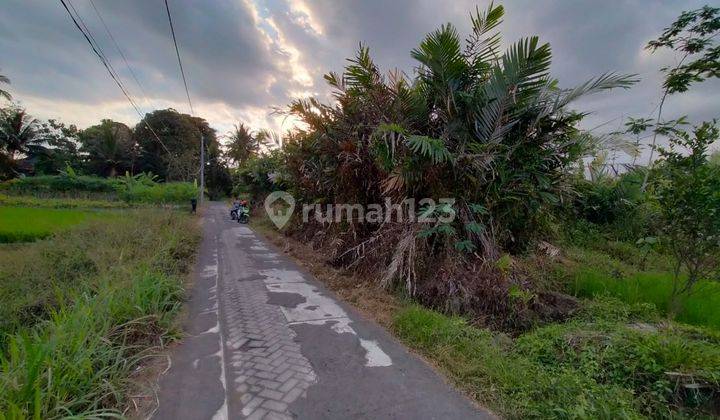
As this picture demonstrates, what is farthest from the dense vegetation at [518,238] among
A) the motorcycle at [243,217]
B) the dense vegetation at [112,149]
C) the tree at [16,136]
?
the tree at [16,136]

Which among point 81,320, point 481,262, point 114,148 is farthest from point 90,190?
point 481,262

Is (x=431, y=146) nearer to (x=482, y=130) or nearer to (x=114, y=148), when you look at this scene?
(x=482, y=130)

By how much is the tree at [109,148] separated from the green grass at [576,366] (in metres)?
39.4

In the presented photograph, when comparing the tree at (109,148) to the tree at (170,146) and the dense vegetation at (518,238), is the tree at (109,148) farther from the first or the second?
the dense vegetation at (518,238)

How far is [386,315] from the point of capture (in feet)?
11.9

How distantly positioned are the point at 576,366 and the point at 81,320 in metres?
4.01

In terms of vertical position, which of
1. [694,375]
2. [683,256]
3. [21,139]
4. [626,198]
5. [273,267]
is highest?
[21,139]

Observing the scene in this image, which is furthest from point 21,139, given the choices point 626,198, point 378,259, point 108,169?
point 626,198

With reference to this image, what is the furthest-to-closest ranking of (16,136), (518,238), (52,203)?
(16,136), (52,203), (518,238)

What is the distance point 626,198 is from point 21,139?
44.1m

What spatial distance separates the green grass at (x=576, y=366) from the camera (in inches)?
75.8

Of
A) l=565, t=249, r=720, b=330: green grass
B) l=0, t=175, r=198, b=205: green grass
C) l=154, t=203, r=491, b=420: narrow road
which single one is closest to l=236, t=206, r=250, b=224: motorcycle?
l=0, t=175, r=198, b=205: green grass

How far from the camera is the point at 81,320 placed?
246 centimetres

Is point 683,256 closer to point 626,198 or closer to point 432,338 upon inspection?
point 432,338
